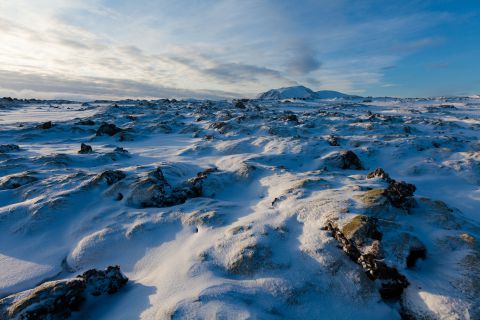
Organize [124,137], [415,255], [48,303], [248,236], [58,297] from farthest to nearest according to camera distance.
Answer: [124,137] → [248,236] → [415,255] → [58,297] → [48,303]

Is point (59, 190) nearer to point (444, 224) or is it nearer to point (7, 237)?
point (7, 237)

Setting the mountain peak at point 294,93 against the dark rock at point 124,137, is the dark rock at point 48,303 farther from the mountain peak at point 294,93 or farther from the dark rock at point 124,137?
the mountain peak at point 294,93

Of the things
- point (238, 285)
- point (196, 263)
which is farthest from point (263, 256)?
point (196, 263)

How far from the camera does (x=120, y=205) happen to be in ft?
30.8

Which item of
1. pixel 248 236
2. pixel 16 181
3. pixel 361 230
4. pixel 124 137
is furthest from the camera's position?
pixel 124 137

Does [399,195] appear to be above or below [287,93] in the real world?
below

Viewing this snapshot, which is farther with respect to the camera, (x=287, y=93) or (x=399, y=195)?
(x=287, y=93)

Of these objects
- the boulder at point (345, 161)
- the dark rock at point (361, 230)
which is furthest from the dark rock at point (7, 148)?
the dark rock at point (361, 230)

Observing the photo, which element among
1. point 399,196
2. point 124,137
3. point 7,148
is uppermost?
point 399,196

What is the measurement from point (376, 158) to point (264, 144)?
630cm

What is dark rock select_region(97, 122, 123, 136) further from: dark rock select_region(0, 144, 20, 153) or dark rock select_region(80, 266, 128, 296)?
dark rock select_region(80, 266, 128, 296)

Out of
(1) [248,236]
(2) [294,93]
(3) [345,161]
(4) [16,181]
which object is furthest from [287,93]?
(1) [248,236]

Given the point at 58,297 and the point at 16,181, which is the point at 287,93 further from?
the point at 58,297

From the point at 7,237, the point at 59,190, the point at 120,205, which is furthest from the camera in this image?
the point at 59,190
